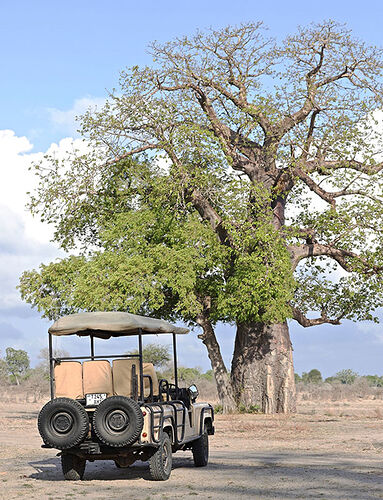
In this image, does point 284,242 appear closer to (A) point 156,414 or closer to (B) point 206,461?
(B) point 206,461

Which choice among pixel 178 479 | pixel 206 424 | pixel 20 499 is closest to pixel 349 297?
pixel 206 424

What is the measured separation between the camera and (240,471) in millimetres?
13148

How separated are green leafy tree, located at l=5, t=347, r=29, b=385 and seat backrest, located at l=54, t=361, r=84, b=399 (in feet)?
209

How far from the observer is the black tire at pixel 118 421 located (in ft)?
36.3

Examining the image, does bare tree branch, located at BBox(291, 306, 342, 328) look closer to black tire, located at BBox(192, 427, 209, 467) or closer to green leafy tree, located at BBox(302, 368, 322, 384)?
black tire, located at BBox(192, 427, 209, 467)

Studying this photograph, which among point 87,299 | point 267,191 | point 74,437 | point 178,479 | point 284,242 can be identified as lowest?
point 178,479

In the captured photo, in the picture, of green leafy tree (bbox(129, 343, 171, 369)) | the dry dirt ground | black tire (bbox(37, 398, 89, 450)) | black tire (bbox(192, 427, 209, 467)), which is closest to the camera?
the dry dirt ground

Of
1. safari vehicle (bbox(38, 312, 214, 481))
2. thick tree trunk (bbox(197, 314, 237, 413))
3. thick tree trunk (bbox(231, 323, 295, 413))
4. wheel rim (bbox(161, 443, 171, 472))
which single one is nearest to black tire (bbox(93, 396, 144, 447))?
safari vehicle (bbox(38, 312, 214, 481))

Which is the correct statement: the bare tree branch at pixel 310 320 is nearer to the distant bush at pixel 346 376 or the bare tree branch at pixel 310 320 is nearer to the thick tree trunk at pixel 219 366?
the thick tree trunk at pixel 219 366

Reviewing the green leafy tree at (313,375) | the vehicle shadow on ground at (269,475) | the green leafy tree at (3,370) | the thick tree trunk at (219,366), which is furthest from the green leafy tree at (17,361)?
the vehicle shadow on ground at (269,475)

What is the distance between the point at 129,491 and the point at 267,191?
60.2ft

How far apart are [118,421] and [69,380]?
1.50m

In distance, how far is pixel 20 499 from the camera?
10.4m

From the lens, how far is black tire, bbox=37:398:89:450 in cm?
1129
